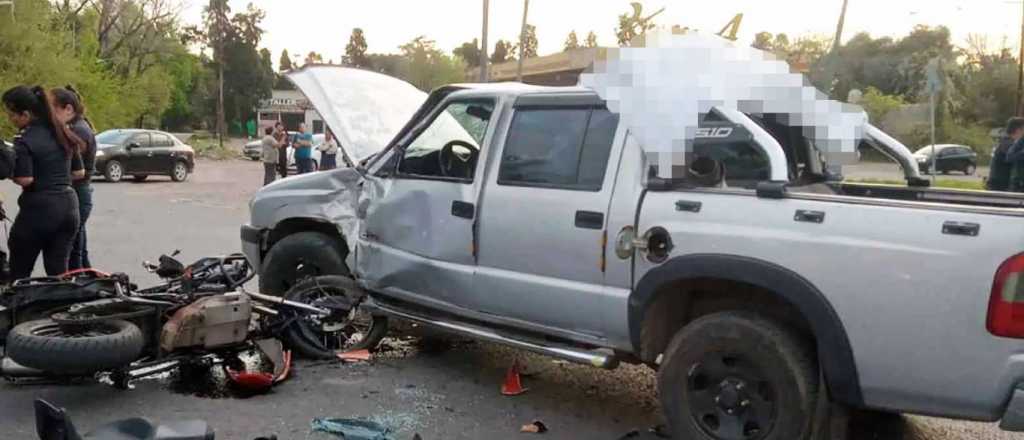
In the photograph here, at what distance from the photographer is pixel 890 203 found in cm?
348

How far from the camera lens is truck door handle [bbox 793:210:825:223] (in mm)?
3559

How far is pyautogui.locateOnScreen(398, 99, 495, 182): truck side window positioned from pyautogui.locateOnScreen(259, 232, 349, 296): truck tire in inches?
34.2

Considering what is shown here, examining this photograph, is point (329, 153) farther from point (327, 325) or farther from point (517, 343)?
point (517, 343)

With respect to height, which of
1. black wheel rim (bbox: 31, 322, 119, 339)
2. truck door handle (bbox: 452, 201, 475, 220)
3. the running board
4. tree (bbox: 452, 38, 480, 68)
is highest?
tree (bbox: 452, 38, 480, 68)

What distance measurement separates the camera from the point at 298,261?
5980 mm

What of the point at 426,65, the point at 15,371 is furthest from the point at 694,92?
the point at 426,65

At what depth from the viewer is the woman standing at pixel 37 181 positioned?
5.59m

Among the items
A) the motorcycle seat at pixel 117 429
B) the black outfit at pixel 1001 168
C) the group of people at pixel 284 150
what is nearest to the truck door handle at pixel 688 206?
the motorcycle seat at pixel 117 429

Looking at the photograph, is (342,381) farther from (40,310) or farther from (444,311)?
(40,310)

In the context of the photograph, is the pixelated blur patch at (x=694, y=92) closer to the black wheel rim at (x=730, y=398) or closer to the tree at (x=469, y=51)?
the black wheel rim at (x=730, y=398)

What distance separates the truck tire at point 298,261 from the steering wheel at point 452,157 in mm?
1059

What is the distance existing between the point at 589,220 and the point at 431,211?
1.20 metres

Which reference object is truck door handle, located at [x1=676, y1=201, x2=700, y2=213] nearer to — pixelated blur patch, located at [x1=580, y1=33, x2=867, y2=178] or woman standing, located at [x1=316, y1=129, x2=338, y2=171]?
pixelated blur patch, located at [x1=580, y1=33, x2=867, y2=178]

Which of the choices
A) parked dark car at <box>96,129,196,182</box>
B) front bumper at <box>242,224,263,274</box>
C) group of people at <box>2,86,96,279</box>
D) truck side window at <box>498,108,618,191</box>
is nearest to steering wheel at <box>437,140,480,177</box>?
truck side window at <box>498,108,618,191</box>
